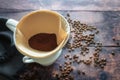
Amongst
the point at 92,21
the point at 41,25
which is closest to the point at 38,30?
the point at 41,25

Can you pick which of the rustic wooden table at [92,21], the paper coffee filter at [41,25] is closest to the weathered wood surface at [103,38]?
the rustic wooden table at [92,21]

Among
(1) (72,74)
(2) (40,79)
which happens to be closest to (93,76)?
(1) (72,74)

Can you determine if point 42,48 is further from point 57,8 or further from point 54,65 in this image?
point 57,8

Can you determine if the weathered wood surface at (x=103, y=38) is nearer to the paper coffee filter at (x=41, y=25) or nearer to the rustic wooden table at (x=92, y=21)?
the rustic wooden table at (x=92, y=21)

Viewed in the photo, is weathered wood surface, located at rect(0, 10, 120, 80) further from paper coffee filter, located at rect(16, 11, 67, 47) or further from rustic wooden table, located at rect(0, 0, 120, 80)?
paper coffee filter, located at rect(16, 11, 67, 47)

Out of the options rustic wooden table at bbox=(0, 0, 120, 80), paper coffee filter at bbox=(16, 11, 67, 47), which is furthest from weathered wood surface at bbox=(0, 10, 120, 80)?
paper coffee filter at bbox=(16, 11, 67, 47)

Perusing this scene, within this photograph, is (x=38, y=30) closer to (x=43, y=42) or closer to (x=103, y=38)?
(x=43, y=42)
